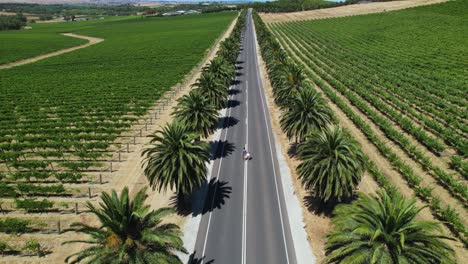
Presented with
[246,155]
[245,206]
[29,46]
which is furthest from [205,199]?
[29,46]

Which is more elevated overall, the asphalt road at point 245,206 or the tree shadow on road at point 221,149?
the tree shadow on road at point 221,149

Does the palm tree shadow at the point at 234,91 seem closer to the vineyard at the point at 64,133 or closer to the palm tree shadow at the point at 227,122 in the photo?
the vineyard at the point at 64,133

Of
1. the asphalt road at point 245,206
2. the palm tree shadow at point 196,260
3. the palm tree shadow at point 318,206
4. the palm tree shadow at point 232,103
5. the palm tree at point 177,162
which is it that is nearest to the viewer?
the palm tree shadow at point 196,260

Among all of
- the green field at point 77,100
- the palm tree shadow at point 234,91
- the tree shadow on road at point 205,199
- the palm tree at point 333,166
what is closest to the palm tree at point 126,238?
the tree shadow on road at point 205,199

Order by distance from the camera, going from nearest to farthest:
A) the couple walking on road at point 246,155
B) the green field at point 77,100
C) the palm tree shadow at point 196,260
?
the palm tree shadow at point 196,260
the couple walking on road at point 246,155
the green field at point 77,100

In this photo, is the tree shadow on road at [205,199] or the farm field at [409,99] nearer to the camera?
the tree shadow on road at [205,199]

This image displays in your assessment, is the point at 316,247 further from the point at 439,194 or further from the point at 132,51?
the point at 132,51

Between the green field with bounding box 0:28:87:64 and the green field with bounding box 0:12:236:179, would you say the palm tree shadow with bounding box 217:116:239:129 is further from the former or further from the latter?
the green field with bounding box 0:28:87:64
